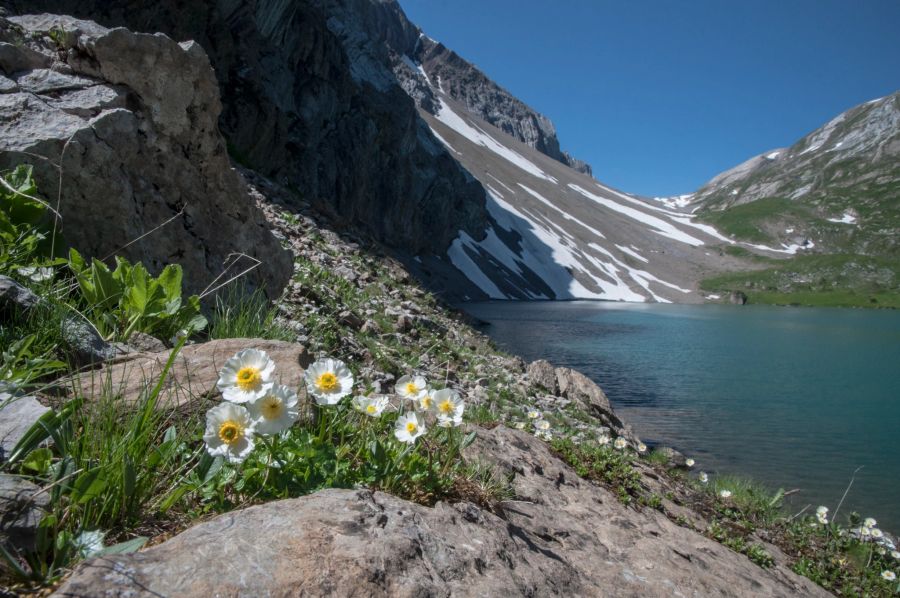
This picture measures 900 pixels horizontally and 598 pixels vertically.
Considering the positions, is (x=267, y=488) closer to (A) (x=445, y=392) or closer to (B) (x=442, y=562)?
(B) (x=442, y=562)

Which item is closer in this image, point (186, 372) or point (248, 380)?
point (248, 380)

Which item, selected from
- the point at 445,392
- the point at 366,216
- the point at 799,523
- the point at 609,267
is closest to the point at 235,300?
the point at 445,392

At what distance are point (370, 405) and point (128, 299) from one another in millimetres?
2215

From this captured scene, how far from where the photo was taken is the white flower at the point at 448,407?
8.99 feet

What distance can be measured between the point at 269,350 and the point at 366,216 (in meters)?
56.4

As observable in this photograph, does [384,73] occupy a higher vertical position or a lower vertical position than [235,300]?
higher

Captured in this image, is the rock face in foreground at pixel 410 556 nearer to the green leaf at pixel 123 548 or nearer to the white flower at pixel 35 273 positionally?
the green leaf at pixel 123 548

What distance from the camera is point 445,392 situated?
2.84m

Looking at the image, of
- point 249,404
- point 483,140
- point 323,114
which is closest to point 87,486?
point 249,404

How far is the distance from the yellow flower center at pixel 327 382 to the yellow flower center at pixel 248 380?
1.06 feet

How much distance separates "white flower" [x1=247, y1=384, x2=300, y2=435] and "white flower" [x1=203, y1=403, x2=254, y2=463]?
34 mm

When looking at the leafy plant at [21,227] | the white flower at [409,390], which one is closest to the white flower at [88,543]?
the white flower at [409,390]

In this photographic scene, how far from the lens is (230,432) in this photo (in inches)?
76.0

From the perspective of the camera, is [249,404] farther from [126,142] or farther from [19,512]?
[126,142]
